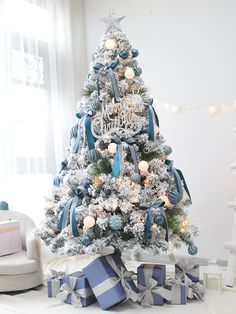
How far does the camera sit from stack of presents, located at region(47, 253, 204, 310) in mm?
2068

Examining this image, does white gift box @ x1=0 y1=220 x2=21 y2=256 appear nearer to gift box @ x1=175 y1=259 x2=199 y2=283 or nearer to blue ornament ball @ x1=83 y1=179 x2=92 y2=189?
blue ornament ball @ x1=83 y1=179 x2=92 y2=189

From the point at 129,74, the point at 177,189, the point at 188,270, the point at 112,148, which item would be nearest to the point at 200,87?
the point at 129,74

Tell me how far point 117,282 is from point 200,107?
1739 millimetres

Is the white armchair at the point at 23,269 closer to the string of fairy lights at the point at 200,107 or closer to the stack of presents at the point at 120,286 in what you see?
the stack of presents at the point at 120,286

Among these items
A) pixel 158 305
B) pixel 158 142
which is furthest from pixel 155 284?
pixel 158 142

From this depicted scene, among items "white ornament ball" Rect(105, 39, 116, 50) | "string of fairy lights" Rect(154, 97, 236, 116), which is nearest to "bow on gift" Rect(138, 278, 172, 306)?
"white ornament ball" Rect(105, 39, 116, 50)

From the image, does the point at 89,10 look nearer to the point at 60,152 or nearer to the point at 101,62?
the point at 60,152

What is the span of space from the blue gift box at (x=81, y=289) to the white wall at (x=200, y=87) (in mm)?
1346

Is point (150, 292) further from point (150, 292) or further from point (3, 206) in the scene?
point (3, 206)

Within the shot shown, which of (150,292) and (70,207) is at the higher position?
(70,207)

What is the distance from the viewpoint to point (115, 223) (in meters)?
2.01

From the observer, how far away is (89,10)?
3.93m

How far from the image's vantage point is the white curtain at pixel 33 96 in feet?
10.3

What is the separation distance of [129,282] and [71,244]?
39 cm
